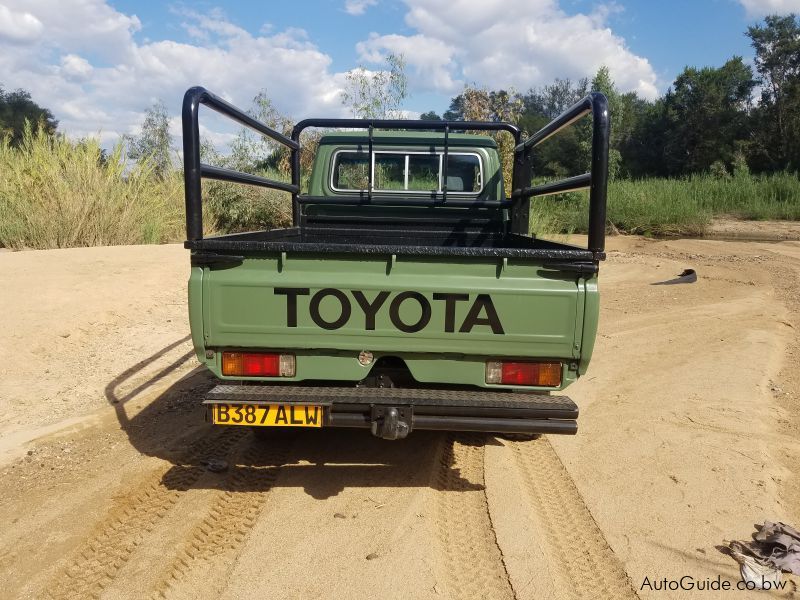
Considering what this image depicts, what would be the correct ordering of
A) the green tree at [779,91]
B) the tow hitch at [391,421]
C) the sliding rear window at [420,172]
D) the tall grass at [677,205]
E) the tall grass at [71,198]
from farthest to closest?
the green tree at [779,91] < the tall grass at [677,205] < the tall grass at [71,198] < the sliding rear window at [420,172] < the tow hitch at [391,421]

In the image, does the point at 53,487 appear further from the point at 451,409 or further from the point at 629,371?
the point at 629,371

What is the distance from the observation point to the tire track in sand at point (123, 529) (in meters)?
2.62

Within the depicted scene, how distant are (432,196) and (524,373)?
9.21 feet

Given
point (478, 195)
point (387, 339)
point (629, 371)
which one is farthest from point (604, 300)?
point (387, 339)

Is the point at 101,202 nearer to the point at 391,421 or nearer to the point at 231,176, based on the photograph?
the point at 231,176

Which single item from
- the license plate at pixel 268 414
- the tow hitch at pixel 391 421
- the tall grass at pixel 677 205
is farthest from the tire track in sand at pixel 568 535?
the tall grass at pixel 677 205

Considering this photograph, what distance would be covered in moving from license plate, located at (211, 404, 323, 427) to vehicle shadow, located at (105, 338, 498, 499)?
1.97 ft

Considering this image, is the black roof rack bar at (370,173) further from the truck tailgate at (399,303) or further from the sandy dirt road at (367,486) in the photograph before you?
the truck tailgate at (399,303)

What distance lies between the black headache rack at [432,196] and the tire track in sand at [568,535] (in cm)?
130

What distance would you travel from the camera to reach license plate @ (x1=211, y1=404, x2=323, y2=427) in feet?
10.0

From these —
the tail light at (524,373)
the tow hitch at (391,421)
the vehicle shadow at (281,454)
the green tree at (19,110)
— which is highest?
the green tree at (19,110)

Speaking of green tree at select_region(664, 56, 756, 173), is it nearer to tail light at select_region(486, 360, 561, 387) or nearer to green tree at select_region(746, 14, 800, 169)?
green tree at select_region(746, 14, 800, 169)

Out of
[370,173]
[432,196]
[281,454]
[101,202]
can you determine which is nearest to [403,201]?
[432,196]

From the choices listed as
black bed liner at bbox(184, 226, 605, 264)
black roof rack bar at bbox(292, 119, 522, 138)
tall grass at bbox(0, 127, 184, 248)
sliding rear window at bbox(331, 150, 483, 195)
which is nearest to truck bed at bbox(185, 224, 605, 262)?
black bed liner at bbox(184, 226, 605, 264)
